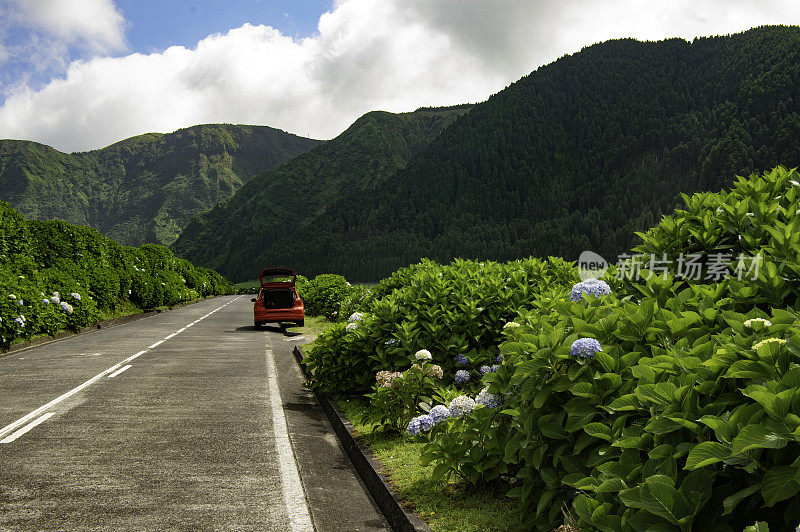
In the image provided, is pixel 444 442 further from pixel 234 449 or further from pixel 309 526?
pixel 234 449

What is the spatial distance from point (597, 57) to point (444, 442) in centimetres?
21015

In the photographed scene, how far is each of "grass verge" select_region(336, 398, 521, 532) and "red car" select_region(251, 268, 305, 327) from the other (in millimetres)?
16311

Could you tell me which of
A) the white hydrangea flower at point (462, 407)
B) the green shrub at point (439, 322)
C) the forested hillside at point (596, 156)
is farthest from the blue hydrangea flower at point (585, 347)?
the forested hillside at point (596, 156)

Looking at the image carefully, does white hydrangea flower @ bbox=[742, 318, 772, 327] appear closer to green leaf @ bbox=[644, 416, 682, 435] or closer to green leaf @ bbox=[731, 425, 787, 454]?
green leaf @ bbox=[644, 416, 682, 435]

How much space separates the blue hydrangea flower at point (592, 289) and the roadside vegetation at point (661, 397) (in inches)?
0.4

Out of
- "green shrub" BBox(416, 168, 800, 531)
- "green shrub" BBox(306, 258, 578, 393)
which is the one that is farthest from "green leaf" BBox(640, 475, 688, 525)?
"green shrub" BBox(306, 258, 578, 393)

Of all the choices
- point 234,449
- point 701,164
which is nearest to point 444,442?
point 234,449

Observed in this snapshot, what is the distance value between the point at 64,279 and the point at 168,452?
16926mm

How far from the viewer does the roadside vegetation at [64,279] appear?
15.8 m

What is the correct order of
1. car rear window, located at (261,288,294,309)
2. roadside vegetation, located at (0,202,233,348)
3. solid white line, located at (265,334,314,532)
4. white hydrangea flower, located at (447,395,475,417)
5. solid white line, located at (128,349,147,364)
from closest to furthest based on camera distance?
solid white line, located at (265,334,314,532), white hydrangea flower, located at (447,395,475,417), solid white line, located at (128,349,147,364), roadside vegetation, located at (0,202,233,348), car rear window, located at (261,288,294,309)

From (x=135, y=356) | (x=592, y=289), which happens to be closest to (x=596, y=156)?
(x=135, y=356)

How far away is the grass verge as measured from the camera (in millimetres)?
4004

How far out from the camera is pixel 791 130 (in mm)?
134250

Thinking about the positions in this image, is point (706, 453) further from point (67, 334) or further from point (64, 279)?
point (64, 279)
